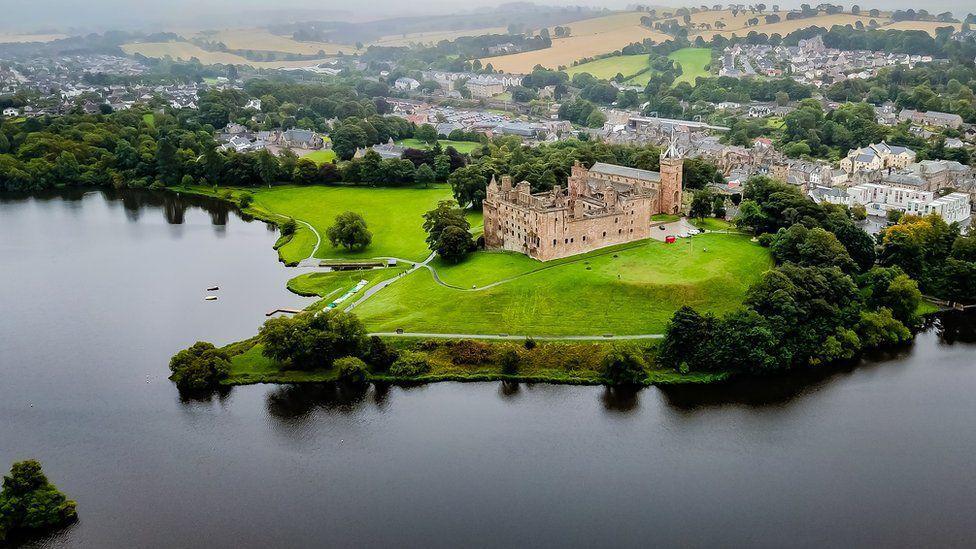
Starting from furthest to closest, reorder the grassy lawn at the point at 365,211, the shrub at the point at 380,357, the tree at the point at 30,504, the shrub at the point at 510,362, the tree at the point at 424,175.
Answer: the tree at the point at 424,175 → the grassy lawn at the point at 365,211 → the shrub at the point at 380,357 → the shrub at the point at 510,362 → the tree at the point at 30,504

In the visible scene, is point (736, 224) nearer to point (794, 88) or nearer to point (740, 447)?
point (740, 447)

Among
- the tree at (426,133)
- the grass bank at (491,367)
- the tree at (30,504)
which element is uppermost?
the tree at (426,133)

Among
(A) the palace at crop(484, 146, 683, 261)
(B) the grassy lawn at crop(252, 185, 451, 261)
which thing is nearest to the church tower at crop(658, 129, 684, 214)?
(A) the palace at crop(484, 146, 683, 261)

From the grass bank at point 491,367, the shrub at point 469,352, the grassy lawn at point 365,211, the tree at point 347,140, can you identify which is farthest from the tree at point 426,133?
the shrub at point 469,352

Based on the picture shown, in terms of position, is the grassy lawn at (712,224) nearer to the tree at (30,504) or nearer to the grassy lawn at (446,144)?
the grassy lawn at (446,144)

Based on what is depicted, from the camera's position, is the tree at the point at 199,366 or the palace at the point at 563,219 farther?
the palace at the point at 563,219

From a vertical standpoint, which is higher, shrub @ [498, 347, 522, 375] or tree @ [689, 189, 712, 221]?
tree @ [689, 189, 712, 221]

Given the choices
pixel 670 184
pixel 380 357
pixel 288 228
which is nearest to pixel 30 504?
pixel 380 357

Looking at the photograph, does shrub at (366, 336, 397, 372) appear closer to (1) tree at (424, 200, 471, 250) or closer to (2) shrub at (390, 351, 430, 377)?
(2) shrub at (390, 351, 430, 377)
